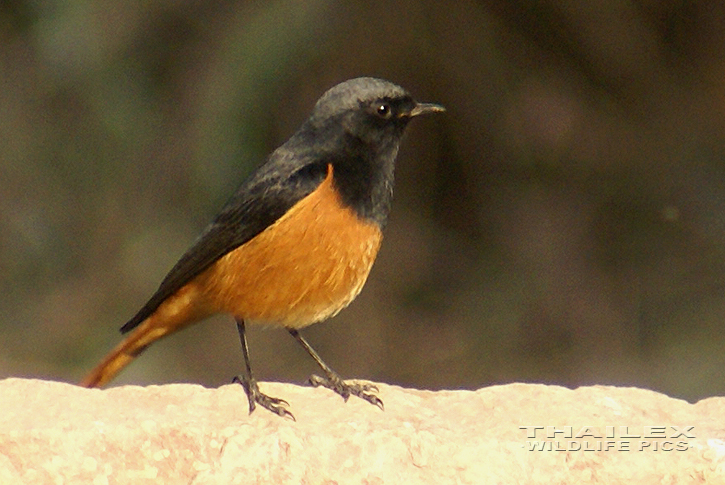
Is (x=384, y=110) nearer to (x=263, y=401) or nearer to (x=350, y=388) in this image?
(x=350, y=388)

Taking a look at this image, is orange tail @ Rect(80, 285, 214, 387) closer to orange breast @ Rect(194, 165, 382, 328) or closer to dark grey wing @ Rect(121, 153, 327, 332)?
dark grey wing @ Rect(121, 153, 327, 332)

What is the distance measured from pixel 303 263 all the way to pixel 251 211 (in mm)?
297

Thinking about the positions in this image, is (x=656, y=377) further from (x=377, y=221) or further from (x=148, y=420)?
(x=148, y=420)

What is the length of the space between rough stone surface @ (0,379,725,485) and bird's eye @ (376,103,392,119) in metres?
1.08

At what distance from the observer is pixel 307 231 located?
4879 mm

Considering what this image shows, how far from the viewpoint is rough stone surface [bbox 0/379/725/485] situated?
160 inches

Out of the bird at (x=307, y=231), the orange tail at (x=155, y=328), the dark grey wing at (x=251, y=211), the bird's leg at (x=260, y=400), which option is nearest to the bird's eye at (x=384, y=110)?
the bird at (x=307, y=231)

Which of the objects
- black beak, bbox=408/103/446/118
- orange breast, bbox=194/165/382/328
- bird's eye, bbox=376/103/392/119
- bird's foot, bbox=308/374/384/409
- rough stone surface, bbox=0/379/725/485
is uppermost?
black beak, bbox=408/103/446/118

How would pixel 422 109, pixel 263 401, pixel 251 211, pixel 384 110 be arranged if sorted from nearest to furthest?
1. pixel 263 401
2. pixel 251 211
3. pixel 384 110
4. pixel 422 109

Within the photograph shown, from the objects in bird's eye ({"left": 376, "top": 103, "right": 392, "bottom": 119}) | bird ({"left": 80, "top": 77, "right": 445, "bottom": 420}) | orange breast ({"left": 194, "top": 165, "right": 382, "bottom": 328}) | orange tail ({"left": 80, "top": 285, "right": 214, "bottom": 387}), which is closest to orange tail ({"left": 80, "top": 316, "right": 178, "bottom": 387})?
orange tail ({"left": 80, "top": 285, "right": 214, "bottom": 387})

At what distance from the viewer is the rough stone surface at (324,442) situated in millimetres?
4059

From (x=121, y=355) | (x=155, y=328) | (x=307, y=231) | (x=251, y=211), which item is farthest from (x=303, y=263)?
(x=121, y=355)

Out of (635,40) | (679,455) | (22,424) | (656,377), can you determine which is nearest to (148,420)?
(22,424)

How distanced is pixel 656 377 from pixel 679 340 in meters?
0.26
